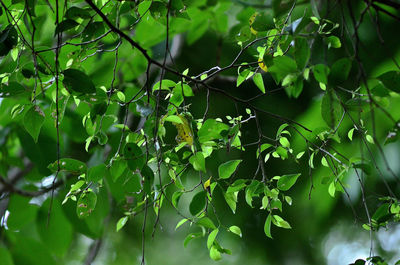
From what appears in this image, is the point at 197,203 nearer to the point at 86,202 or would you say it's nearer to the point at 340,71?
the point at 86,202

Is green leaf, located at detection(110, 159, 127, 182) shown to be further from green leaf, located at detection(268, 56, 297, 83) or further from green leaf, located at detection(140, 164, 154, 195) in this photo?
green leaf, located at detection(268, 56, 297, 83)

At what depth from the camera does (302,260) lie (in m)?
1.61

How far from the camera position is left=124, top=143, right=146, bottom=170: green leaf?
1.81 ft

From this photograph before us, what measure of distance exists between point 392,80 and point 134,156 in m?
0.29

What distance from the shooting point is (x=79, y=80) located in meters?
0.53

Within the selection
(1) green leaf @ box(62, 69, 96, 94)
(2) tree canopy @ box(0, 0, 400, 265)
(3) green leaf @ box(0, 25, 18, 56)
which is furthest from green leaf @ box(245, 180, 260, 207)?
(3) green leaf @ box(0, 25, 18, 56)

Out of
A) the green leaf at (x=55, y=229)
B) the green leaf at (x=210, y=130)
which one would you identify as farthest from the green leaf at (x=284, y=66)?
the green leaf at (x=55, y=229)

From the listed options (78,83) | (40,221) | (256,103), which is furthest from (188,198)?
(78,83)

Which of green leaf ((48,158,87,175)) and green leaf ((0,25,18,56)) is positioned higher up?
green leaf ((0,25,18,56))

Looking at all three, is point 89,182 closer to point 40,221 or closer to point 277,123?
point 40,221

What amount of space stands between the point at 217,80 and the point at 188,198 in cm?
59

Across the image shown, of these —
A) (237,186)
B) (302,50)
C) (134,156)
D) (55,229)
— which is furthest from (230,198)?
(55,229)

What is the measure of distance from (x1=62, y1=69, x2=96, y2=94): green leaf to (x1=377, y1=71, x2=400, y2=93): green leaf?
0.98ft

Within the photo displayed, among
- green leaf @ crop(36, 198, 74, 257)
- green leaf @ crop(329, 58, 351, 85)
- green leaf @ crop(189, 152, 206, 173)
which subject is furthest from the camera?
green leaf @ crop(36, 198, 74, 257)
